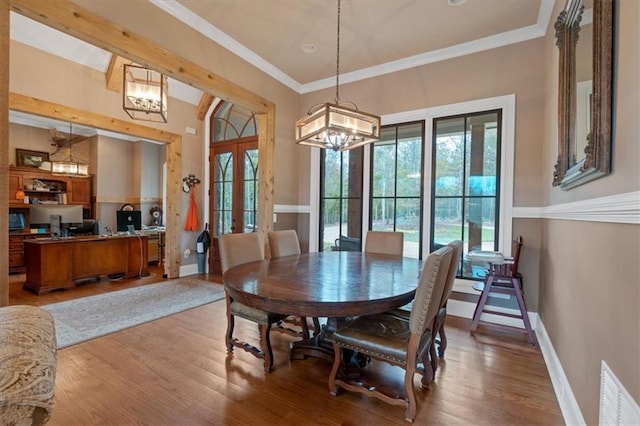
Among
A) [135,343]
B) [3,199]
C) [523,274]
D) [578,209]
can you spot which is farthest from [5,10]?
[523,274]

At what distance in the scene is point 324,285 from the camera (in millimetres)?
1914

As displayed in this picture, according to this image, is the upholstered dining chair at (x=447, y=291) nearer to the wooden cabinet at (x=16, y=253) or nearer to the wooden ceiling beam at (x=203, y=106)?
the wooden ceiling beam at (x=203, y=106)

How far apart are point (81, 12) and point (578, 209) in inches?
140

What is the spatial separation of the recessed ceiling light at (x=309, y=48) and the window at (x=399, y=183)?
4.33 feet

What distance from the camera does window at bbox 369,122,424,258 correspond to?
151 inches

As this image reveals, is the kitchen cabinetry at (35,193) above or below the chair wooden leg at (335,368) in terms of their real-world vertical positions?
above

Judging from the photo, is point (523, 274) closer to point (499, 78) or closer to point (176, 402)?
point (499, 78)

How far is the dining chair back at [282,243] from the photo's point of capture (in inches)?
122

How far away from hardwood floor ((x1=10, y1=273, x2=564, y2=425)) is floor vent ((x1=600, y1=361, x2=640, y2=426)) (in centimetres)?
71

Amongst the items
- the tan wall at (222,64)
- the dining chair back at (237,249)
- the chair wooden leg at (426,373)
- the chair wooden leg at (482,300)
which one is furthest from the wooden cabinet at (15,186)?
the chair wooden leg at (482,300)

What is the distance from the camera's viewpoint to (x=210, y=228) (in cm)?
569

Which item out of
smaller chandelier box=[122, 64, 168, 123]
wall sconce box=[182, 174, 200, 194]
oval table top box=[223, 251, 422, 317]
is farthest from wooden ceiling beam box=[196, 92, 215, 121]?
oval table top box=[223, 251, 422, 317]

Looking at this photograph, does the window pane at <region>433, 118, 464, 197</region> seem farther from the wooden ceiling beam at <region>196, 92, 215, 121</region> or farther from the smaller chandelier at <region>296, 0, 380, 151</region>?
the wooden ceiling beam at <region>196, 92, 215, 121</region>

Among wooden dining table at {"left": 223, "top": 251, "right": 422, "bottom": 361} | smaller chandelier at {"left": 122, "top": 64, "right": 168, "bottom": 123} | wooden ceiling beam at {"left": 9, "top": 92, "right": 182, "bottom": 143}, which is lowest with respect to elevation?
wooden dining table at {"left": 223, "top": 251, "right": 422, "bottom": 361}
